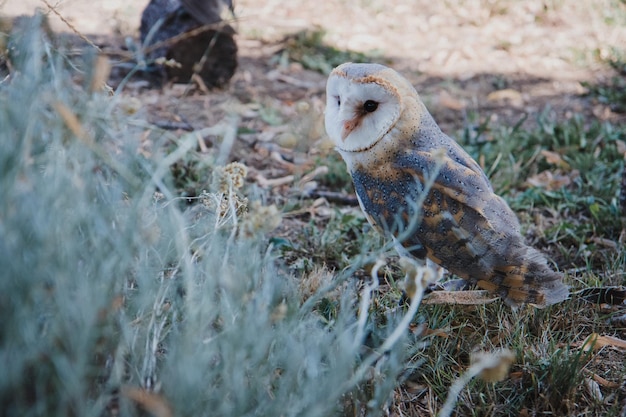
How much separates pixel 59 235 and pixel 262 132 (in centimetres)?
341

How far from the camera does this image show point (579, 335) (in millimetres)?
2635

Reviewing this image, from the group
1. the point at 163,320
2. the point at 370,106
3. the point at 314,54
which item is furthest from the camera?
the point at 314,54

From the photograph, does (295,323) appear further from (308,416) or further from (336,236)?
(336,236)

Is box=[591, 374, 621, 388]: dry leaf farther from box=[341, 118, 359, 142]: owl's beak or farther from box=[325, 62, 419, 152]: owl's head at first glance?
box=[341, 118, 359, 142]: owl's beak

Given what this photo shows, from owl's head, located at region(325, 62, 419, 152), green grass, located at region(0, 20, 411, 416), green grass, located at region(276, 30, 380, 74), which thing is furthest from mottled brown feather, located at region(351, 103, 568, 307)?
green grass, located at region(276, 30, 380, 74)

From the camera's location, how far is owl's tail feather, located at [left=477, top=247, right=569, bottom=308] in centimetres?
250

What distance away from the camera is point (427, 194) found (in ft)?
8.39

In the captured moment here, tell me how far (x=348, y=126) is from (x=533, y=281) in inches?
38.8

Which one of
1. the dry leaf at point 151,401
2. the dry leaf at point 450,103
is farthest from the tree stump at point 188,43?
the dry leaf at point 151,401

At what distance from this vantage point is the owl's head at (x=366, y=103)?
2.52 metres

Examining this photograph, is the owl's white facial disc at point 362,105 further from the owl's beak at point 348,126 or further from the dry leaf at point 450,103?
the dry leaf at point 450,103

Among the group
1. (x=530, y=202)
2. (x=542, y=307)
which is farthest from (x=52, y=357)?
(x=530, y=202)

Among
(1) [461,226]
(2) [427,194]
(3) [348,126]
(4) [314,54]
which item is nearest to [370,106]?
(3) [348,126]

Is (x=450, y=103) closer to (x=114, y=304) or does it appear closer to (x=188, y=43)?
(x=188, y=43)
